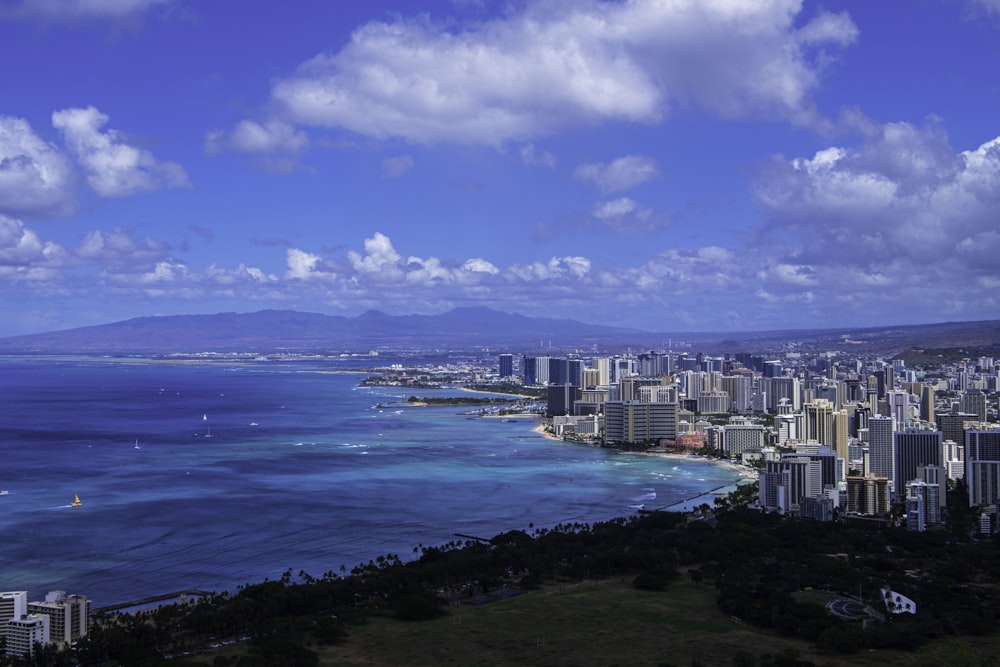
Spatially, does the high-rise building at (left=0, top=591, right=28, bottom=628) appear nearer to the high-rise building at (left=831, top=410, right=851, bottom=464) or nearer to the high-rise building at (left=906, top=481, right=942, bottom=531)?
the high-rise building at (left=906, top=481, right=942, bottom=531)

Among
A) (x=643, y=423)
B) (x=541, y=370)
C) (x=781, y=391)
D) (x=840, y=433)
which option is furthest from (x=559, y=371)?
(x=840, y=433)

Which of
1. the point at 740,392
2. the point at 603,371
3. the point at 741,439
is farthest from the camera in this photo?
the point at 603,371

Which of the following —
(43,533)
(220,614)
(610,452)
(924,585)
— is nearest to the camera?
(220,614)

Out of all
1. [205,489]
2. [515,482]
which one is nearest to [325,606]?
[205,489]

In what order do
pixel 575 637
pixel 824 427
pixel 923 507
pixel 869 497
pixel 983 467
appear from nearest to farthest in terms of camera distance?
pixel 575 637, pixel 923 507, pixel 869 497, pixel 983 467, pixel 824 427

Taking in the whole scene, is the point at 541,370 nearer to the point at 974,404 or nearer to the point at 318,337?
the point at 974,404

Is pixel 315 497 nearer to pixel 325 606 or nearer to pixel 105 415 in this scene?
pixel 325 606

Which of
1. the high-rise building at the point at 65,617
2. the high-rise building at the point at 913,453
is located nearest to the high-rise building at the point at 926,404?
the high-rise building at the point at 913,453
